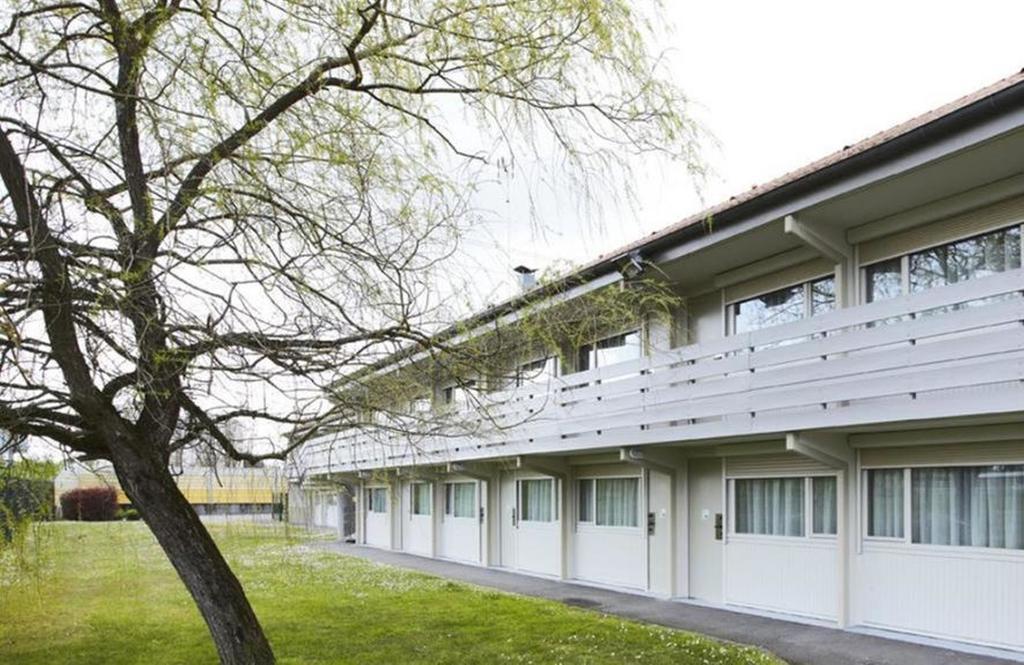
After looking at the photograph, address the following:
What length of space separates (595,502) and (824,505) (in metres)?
6.38

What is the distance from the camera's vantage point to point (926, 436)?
11.1 m

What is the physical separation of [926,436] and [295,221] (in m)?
9.02

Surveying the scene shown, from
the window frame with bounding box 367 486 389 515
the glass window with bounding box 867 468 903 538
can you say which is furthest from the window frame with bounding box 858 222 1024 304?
the window frame with bounding box 367 486 389 515

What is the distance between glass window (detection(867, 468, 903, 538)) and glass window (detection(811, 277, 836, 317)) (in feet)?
7.97

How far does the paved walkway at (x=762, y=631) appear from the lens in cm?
1002

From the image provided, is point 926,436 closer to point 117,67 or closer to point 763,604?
point 763,604

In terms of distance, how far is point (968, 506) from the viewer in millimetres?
10836

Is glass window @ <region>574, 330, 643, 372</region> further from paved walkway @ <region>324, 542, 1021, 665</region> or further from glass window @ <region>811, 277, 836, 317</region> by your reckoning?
paved walkway @ <region>324, 542, 1021, 665</region>

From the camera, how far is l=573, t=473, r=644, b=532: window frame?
16703 millimetres

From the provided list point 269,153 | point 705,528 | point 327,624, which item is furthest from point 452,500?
point 269,153

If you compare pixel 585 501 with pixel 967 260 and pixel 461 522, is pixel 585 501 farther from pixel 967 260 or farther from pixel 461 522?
pixel 967 260

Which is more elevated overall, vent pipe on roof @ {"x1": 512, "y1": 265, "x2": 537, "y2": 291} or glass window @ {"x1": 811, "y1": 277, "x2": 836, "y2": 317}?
glass window @ {"x1": 811, "y1": 277, "x2": 836, "y2": 317}

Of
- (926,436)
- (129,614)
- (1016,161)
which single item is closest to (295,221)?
(1016,161)

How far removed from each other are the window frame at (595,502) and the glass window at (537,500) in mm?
1063
